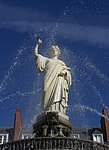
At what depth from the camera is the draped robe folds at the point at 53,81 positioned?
15.6 metres

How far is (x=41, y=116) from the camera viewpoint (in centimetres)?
1429

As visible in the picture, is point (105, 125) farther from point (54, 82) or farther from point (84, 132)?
point (54, 82)

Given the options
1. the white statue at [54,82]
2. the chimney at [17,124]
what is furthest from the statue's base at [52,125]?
the chimney at [17,124]

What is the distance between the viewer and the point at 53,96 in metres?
15.7

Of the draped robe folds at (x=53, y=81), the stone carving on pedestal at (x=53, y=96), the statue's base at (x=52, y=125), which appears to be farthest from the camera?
the draped robe folds at (x=53, y=81)

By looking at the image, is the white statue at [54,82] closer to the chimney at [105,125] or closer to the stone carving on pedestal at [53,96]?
the stone carving on pedestal at [53,96]

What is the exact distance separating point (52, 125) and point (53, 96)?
2.06m

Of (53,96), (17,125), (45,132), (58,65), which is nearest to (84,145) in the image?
(45,132)

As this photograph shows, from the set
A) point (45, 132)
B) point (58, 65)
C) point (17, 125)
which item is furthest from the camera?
point (17, 125)

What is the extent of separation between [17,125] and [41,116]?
1126 inches

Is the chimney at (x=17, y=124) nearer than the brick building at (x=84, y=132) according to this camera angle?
Yes

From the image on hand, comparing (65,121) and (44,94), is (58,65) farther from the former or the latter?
(65,121)

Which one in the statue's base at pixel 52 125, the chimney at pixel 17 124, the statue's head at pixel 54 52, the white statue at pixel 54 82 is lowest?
the statue's base at pixel 52 125

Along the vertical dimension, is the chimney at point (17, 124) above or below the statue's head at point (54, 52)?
above
